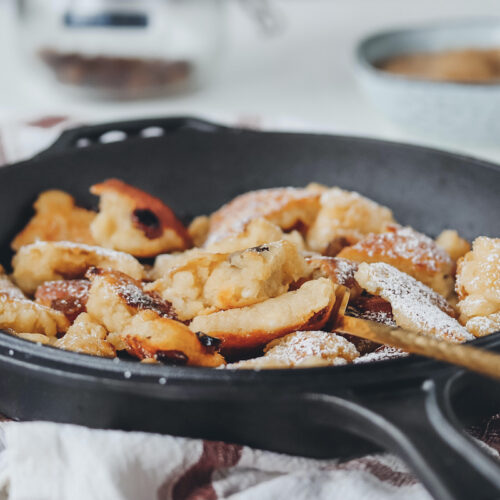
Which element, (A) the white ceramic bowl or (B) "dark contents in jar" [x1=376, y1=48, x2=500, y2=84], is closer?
(A) the white ceramic bowl

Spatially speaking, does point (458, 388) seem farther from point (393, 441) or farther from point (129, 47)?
point (129, 47)

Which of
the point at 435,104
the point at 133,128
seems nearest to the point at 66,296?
the point at 133,128

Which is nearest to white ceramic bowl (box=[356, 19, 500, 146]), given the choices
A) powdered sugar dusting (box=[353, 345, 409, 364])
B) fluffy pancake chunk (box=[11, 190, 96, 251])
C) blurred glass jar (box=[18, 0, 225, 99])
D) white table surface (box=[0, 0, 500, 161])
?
white table surface (box=[0, 0, 500, 161])

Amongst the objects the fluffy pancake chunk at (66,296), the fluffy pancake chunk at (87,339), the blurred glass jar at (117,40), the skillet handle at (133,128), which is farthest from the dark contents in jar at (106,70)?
the fluffy pancake chunk at (87,339)

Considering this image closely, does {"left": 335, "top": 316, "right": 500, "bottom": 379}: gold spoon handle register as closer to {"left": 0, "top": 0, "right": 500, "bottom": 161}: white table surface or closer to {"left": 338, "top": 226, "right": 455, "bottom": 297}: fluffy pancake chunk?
{"left": 338, "top": 226, "right": 455, "bottom": 297}: fluffy pancake chunk

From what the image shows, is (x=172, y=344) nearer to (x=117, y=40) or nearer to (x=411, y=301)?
(x=411, y=301)

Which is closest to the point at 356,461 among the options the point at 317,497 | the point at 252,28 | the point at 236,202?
the point at 317,497

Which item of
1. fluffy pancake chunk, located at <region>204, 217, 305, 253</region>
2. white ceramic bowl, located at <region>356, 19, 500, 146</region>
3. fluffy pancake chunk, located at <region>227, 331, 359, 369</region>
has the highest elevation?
white ceramic bowl, located at <region>356, 19, 500, 146</region>

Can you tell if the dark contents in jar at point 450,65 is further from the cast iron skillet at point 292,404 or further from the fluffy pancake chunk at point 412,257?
the cast iron skillet at point 292,404
